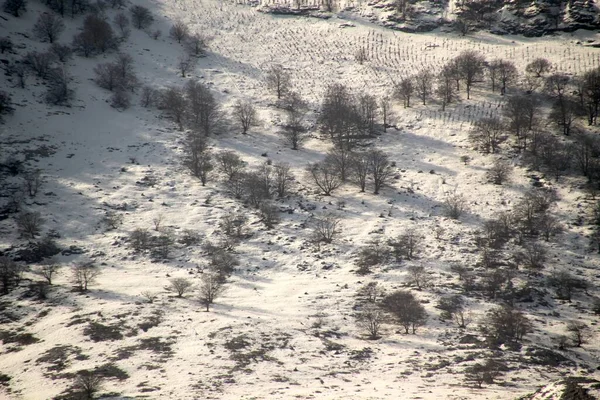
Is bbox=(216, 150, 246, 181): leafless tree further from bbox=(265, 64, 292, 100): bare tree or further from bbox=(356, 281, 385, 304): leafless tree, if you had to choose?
bbox=(356, 281, 385, 304): leafless tree

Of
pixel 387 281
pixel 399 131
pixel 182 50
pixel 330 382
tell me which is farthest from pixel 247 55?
pixel 330 382

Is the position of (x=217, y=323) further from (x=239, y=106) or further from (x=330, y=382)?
(x=239, y=106)

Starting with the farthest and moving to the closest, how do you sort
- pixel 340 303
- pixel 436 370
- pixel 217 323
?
pixel 340 303 < pixel 217 323 < pixel 436 370

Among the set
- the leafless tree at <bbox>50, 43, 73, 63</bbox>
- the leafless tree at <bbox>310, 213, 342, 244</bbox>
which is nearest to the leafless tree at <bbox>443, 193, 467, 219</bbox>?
the leafless tree at <bbox>310, 213, 342, 244</bbox>

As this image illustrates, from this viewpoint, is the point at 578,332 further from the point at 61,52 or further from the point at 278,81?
the point at 61,52

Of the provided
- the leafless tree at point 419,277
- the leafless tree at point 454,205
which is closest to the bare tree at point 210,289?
the leafless tree at point 419,277

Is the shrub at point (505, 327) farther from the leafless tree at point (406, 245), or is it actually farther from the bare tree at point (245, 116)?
the bare tree at point (245, 116)
